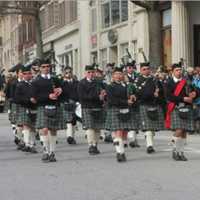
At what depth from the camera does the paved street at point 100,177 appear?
9406mm

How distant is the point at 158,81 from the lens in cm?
1455

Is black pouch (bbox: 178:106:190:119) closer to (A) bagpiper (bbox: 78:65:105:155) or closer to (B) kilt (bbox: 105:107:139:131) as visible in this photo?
(B) kilt (bbox: 105:107:139:131)

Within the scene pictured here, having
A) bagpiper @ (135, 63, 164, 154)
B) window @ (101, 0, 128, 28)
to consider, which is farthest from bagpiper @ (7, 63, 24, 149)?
window @ (101, 0, 128, 28)

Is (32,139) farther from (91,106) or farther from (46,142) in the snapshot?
(46,142)

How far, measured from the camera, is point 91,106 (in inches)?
581

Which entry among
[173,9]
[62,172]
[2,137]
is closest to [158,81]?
[62,172]

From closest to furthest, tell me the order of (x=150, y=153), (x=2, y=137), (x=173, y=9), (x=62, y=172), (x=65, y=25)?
(x=62, y=172) → (x=150, y=153) → (x=2, y=137) → (x=173, y=9) → (x=65, y=25)

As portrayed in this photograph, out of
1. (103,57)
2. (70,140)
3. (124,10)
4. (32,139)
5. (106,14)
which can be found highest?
(106,14)

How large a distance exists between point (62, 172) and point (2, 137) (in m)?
8.36

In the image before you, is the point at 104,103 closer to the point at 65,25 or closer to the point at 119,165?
the point at 119,165

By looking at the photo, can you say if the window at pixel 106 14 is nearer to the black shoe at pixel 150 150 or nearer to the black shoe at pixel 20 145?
the black shoe at pixel 20 145

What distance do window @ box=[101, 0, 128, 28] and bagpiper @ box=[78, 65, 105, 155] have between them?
19.3 m

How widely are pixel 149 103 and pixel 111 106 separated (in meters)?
1.21

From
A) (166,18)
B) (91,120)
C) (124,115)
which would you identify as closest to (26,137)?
(91,120)
